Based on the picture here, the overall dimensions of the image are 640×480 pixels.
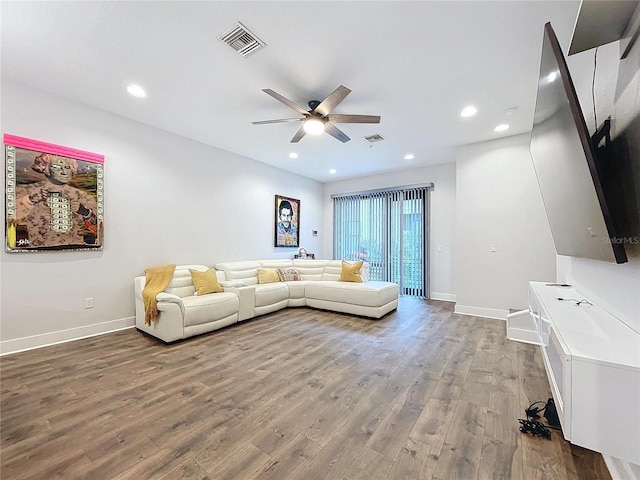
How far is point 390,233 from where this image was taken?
618 cm

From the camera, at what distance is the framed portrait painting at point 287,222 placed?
5.90 metres

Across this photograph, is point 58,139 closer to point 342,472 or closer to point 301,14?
point 301,14

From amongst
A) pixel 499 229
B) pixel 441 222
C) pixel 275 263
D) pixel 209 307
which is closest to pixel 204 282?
pixel 209 307

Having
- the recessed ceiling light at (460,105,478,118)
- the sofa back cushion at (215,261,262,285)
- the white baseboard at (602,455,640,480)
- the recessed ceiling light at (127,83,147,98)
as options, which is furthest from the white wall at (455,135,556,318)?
the recessed ceiling light at (127,83,147,98)

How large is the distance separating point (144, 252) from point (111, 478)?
301cm

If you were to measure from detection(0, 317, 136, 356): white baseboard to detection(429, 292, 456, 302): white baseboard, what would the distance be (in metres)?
5.31

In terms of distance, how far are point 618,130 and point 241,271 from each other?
4.56m

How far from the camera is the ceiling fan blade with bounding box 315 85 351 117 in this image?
2.34m

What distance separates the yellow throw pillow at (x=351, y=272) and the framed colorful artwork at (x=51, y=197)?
141 inches

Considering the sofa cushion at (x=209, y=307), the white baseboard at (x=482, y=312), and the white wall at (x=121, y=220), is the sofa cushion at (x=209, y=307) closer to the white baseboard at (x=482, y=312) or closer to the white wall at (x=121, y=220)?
the white wall at (x=121, y=220)

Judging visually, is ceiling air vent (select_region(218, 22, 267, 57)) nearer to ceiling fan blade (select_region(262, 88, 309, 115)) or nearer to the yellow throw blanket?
ceiling fan blade (select_region(262, 88, 309, 115))

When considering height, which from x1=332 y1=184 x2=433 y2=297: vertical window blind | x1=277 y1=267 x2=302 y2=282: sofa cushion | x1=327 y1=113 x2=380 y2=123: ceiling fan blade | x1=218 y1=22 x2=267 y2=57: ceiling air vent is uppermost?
x1=218 y1=22 x2=267 y2=57: ceiling air vent

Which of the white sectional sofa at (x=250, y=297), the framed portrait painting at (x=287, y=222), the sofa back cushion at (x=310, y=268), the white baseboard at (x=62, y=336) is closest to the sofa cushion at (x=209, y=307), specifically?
the white sectional sofa at (x=250, y=297)

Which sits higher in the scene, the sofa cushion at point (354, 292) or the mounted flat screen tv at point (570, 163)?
the mounted flat screen tv at point (570, 163)
